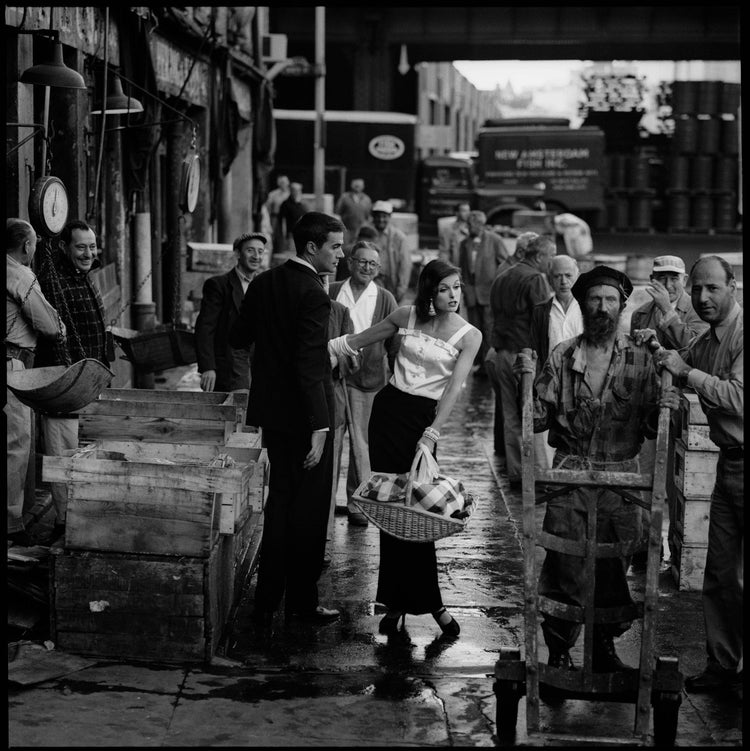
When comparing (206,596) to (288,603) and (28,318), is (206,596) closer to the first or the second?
(288,603)

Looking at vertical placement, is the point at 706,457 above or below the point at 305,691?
above

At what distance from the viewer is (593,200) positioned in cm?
3772

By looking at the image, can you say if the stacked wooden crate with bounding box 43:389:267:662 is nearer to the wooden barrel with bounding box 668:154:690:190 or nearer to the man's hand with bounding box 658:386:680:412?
the man's hand with bounding box 658:386:680:412

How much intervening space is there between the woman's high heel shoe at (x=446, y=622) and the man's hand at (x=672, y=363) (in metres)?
1.97

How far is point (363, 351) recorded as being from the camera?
8812 mm

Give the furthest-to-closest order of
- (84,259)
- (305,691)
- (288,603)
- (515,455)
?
(515,455) < (84,259) < (288,603) < (305,691)

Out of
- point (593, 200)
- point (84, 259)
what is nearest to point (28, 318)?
point (84, 259)

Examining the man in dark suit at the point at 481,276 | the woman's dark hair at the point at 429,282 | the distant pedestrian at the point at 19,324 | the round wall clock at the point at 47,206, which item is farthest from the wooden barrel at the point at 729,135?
the woman's dark hair at the point at 429,282

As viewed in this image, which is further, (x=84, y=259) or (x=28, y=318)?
(x=84, y=259)

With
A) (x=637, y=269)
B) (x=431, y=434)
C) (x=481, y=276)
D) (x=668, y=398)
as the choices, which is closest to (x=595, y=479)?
(x=668, y=398)

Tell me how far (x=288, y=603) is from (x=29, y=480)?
2.62 metres

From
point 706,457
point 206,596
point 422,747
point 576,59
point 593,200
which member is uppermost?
point 576,59

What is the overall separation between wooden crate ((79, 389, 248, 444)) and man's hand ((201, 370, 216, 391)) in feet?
5.49

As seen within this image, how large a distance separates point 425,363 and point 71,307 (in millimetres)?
2713
